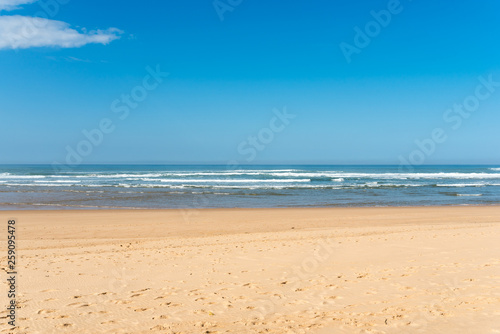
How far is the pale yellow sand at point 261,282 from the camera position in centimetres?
455

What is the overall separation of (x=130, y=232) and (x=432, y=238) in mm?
9047

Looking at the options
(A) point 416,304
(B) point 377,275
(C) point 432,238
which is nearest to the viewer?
(A) point 416,304

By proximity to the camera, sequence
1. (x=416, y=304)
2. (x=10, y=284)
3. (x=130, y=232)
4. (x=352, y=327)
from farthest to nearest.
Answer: (x=130, y=232)
(x=10, y=284)
(x=416, y=304)
(x=352, y=327)

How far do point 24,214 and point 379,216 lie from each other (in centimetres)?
1559

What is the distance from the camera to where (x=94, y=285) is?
6004 mm

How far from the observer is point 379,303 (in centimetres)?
515

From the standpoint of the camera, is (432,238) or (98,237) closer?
(432,238)

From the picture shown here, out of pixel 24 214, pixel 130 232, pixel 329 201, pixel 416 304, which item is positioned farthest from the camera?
pixel 329 201

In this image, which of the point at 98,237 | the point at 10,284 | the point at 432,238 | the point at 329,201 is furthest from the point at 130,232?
the point at 329,201

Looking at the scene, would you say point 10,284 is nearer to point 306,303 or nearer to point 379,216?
point 306,303

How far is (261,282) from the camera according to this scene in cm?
616

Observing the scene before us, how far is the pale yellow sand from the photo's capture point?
4.55 m

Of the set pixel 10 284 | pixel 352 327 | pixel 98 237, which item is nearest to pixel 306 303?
pixel 352 327

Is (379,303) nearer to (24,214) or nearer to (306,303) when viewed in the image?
(306,303)
